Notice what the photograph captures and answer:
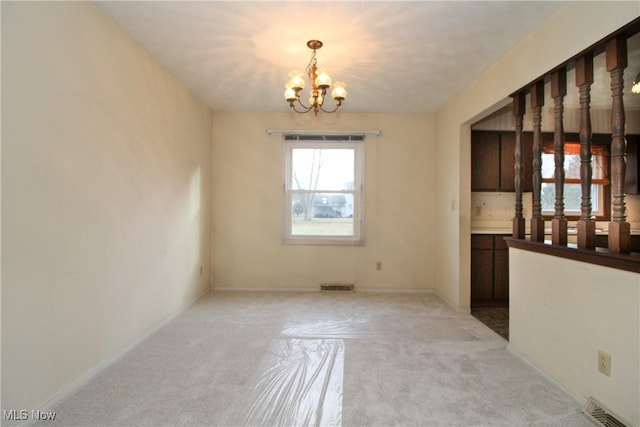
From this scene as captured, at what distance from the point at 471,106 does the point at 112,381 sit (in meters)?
3.92

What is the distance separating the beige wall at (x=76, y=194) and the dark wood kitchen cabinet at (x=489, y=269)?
11.3ft

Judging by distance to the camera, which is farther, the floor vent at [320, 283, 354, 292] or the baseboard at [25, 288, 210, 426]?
the floor vent at [320, 283, 354, 292]

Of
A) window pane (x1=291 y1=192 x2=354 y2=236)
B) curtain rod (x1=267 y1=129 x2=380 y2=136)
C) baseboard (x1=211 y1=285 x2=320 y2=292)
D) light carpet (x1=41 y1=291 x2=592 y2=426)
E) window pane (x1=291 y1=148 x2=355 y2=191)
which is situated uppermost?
curtain rod (x1=267 y1=129 x2=380 y2=136)

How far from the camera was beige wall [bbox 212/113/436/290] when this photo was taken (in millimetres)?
4516

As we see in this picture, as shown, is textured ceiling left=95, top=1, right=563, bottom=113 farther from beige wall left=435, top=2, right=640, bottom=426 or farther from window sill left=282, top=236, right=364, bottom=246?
window sill left=282, top=236, right=364, bottom=246

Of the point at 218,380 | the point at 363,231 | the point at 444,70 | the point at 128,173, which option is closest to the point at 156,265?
the point at 128,173

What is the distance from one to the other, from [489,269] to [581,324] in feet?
6.32

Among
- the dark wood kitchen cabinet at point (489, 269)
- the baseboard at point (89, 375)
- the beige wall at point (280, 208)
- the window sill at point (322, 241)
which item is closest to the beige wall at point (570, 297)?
the dark wood kitchen cabinet at point (489, 269)

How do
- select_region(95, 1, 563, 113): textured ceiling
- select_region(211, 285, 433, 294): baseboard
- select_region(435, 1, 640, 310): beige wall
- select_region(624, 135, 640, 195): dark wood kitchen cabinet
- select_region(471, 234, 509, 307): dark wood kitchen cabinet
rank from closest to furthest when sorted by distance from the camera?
1. select_region(435, 1, 640, 310): beige wall
2. select_region(95, 1, 563, 113): textured ceiling
3. select_region(471, 234, 509, 307): dark wood kitchen cabinet
4. select_region(624, 135, 640, 195): dark wood kitchen cabinet
5. select_region(211, 285, 433, 294): baseboard

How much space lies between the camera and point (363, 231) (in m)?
4.52

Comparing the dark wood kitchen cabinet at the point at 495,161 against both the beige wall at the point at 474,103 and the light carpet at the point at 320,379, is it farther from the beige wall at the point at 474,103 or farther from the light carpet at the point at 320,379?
the light carpet at the point at 320,379

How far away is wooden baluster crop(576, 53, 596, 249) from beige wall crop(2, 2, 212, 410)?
10.3 feet

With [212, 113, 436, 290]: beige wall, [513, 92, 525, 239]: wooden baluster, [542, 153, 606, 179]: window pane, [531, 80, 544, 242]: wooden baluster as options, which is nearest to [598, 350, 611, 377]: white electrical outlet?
[531, 80, 544, 242]: wooden baluster

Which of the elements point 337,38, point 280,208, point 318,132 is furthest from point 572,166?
point 280,208
